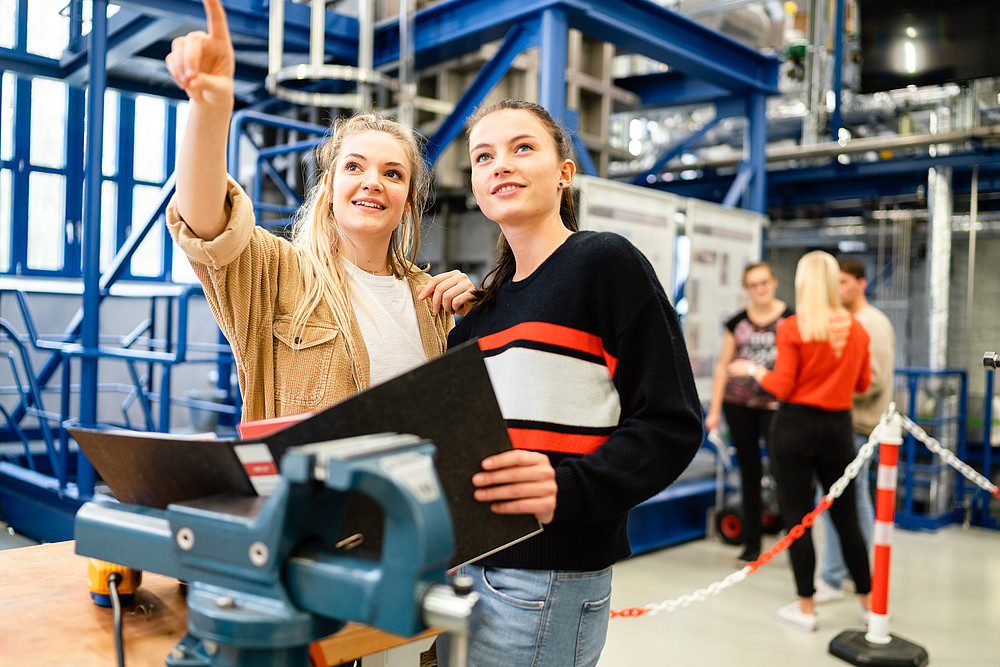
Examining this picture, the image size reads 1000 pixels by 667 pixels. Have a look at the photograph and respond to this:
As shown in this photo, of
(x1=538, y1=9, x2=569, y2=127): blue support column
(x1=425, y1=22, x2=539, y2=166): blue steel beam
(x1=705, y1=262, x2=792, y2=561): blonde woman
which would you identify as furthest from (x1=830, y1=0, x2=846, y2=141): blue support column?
(x1=538, y1=9, x2=569, y2=127): blue support column

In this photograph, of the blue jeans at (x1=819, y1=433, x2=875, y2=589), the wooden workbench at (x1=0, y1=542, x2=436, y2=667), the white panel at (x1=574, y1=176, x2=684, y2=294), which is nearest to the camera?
the wooden workbench at (x1=0, y1=542, x2=436, y2=667)

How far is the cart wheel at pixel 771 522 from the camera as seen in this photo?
5.34 m

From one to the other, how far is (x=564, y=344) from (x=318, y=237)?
1.91 ft

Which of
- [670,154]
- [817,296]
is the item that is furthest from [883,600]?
[670,154]

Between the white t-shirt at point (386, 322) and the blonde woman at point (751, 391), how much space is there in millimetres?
3497

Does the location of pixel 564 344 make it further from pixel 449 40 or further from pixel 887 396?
pixel 449 40

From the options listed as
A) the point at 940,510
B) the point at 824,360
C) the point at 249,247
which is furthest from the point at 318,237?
the point at 940,510

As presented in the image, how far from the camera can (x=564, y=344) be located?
47.3 inches

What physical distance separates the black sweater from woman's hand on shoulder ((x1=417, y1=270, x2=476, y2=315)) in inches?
8.9

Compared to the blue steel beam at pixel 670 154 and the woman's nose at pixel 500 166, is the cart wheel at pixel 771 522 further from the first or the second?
the woman's nose at pixel 500 166

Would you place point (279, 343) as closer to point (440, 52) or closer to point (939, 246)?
point (440, 52)

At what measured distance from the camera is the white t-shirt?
147cm

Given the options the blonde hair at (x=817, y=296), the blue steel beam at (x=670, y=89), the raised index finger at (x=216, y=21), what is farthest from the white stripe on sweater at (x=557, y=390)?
the blue steel beam at (x=670, y=89)

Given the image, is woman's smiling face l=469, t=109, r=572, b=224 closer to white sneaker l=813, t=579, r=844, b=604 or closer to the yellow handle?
the yellow handle
